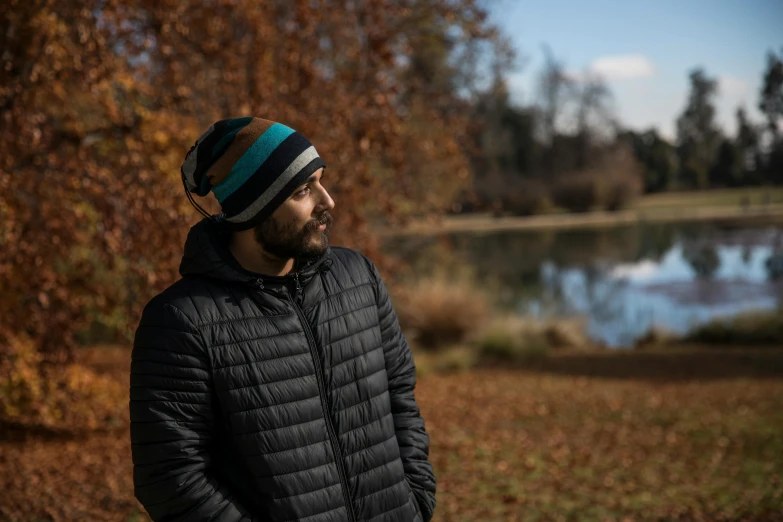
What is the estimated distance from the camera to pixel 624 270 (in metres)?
28.4

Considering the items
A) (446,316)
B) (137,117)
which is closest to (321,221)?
(137,117)

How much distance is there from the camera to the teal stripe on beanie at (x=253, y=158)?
7.10 ft

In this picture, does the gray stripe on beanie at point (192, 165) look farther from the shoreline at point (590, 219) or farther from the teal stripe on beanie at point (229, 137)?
the shoreline at point (590, 219)

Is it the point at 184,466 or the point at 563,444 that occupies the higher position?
the point at 184,466

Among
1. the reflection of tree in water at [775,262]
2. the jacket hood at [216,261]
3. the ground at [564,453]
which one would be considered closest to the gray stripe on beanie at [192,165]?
the jacket hood at [216,261]

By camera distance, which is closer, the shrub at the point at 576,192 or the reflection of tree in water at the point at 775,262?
the reflection of tree in water at the point at 775,262

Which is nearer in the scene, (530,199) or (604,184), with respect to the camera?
(604,184)

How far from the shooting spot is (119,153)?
618 cm

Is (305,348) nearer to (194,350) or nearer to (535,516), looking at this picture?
(194,350)

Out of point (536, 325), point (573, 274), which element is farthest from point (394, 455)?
point (573, 274)

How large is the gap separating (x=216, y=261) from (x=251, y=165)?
11.0 inches

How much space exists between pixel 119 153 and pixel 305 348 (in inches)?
180

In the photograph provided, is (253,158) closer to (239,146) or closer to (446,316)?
(239,146)

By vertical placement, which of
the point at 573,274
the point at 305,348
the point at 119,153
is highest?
the point at 119,153
